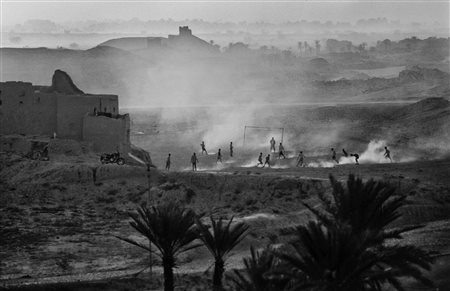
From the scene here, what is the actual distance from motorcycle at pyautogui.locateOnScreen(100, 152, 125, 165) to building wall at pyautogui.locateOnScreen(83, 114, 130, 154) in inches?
27.3

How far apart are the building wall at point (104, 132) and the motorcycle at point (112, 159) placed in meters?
0.69

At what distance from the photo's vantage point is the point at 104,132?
163 ft

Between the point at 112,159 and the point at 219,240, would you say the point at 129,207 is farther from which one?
the point at 219,240

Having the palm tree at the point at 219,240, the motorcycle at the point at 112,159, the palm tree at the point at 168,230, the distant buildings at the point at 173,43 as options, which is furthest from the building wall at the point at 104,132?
the distant buildings at the point at 173,43

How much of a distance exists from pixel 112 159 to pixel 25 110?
242 inches

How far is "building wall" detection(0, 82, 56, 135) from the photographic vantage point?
166 ft

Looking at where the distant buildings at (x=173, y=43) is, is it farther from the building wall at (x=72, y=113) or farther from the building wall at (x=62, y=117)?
the building wall at (x=72, y=113)

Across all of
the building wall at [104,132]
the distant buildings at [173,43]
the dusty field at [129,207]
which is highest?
the distant buildings at [173,43]

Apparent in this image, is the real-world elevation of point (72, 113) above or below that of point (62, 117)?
above

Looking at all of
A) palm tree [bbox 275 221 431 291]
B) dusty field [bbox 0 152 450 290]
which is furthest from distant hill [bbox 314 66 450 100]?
palm tree [bbox 275 221 431 291]

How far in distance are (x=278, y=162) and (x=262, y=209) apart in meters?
12.3

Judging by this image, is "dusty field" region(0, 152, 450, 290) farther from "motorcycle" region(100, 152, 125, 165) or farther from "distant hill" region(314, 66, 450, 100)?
"distant hill" region(314, 66, 450, 100)

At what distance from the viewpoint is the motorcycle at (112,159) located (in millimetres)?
47938

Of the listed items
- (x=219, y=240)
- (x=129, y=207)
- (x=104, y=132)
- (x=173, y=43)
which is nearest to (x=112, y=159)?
(x=104, y=132)
